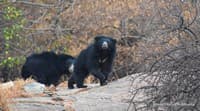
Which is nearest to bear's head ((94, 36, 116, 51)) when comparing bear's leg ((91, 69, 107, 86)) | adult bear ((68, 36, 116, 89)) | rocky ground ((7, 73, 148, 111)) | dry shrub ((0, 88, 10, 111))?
adult bear ((68, 36, 116, 89))

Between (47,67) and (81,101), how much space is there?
5494mm

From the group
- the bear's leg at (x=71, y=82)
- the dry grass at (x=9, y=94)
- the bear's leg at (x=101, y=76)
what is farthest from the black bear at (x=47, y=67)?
the dry grass at (x=9, y=94)

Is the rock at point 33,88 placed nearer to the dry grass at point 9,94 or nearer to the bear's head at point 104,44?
the dry grass at point 9,94

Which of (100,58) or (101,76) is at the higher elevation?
(100,58)

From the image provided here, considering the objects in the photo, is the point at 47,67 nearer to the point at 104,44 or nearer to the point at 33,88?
the point at 104,44

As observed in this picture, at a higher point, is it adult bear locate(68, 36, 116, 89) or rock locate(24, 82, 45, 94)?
adult bear locate(68, 36, 116, 89)

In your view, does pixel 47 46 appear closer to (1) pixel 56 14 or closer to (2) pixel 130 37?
(1) pixel 56 14

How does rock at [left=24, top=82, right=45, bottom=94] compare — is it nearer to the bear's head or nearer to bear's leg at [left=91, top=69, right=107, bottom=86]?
bear's leg at [left=91, top=69, right=107, bottom=86]

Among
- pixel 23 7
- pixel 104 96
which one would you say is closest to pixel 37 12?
pixel 23 7

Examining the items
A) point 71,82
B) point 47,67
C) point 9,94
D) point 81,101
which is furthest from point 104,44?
point 47,67

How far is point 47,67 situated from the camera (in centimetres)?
1584

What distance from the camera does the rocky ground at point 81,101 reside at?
981cm

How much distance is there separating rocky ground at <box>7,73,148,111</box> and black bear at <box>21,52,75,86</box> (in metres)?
3.88

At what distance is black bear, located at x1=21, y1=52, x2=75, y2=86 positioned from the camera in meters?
15.5
